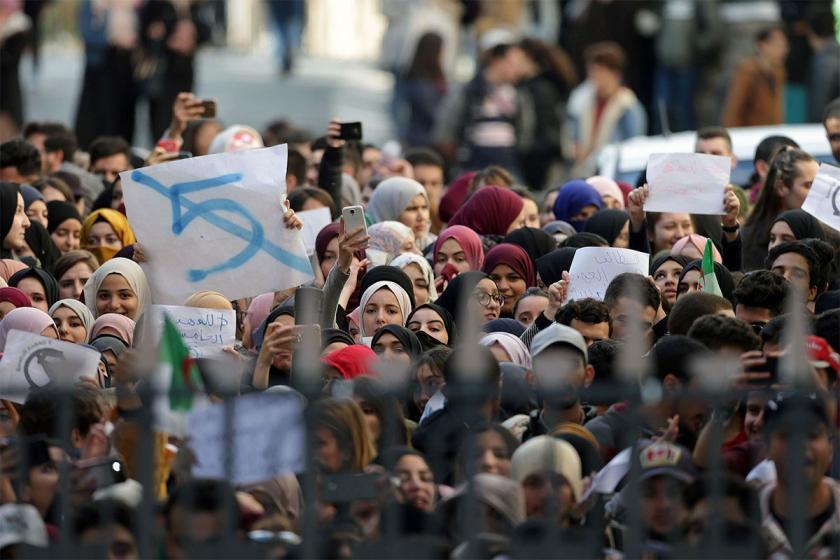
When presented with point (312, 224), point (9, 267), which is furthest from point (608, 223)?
point (9, 267)

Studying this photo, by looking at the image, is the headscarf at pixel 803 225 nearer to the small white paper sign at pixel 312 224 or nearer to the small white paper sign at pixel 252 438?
the small white paper sign at pixel 312 224

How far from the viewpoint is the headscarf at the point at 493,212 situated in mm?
13461

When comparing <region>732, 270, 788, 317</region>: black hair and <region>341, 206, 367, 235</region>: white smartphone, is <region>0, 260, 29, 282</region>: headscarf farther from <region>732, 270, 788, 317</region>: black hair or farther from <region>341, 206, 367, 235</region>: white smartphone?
<region>732, 270, 788, 317</region>: black hair

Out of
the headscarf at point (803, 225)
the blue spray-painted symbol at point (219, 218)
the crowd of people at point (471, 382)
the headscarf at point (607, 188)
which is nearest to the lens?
the crowd of people at point (471, 382)

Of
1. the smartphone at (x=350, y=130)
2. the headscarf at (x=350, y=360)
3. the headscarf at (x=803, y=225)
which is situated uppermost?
the smartphone at (x=350, y=130)

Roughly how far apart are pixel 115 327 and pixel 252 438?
4.20 meters

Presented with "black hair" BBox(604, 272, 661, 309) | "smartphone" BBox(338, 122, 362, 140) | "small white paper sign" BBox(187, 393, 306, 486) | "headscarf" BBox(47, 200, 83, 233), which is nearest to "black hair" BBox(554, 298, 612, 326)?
→ "black hair" BBox(604, 272, 661, 309)

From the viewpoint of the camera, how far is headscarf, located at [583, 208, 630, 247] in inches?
510

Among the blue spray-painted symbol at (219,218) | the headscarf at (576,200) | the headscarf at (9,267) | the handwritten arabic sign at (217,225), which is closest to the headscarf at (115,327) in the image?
the handwritten arabic sign at (217,225)

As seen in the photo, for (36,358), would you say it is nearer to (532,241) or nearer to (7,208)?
(7,208)

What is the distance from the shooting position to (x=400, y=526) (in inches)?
290

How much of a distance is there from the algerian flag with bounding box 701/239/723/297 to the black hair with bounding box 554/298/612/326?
0.60 metres

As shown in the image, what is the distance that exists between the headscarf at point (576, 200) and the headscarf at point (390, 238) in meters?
1.40

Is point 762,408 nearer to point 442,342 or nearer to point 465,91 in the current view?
point 442,342
